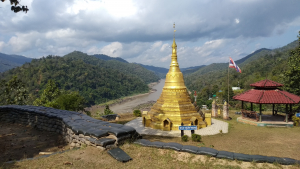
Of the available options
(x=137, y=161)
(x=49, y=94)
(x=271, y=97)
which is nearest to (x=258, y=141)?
(x=271, y=97)

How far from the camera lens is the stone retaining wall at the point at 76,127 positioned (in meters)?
7.69

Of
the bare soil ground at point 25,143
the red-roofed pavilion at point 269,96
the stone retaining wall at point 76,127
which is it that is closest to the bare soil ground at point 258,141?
the red-roofed pavilion at point 269,96

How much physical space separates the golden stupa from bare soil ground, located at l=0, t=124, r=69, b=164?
30.9ft

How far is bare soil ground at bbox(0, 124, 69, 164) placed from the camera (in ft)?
27.1

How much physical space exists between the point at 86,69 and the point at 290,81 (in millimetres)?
95505

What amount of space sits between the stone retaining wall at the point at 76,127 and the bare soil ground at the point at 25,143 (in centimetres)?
47

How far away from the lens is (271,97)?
17188 mm

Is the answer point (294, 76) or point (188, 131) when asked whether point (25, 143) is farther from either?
point (294, 76)

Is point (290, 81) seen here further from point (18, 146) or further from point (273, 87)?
point (18, 146)

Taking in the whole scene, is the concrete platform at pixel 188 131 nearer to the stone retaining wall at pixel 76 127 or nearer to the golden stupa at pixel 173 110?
the golden stupa at pixel 173 110

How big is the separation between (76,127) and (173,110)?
10.9m

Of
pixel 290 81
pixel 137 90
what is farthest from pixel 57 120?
pixel 137 90

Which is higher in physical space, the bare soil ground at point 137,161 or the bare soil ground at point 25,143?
the bare soil ground at point 137,161

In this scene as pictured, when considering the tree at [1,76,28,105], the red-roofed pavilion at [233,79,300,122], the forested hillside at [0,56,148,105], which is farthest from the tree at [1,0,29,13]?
the forested hillside at [0,56,148,105]
